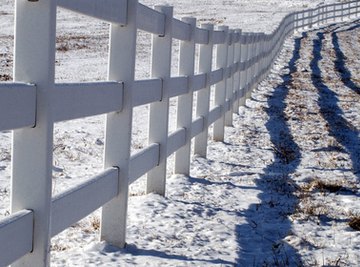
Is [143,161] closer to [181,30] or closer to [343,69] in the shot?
[181,30]

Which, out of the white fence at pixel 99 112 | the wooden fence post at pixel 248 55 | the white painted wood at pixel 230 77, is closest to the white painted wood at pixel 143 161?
the white fence at pixel 99 112

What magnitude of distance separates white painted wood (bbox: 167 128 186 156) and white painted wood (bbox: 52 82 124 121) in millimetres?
2195

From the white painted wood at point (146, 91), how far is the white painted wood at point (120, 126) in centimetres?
45

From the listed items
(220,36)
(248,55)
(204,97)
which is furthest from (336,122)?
(204,97)

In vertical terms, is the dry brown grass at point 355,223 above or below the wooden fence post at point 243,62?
below

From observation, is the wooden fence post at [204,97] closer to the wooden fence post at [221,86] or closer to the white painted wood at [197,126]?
the white painted wood at [197,126]

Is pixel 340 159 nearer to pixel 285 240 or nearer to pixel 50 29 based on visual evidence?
pixel 285 240

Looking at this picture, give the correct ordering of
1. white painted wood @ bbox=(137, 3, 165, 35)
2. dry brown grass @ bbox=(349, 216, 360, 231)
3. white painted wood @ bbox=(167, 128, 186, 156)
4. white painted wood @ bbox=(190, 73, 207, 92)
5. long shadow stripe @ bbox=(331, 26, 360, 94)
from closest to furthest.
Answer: white painted wood @ bbox=(137, 3, 165, 35) < dry brown grass @ bbox=(349, 216, 360, 231) < white painted wood @ bbox=(167, 128, 186, 156) < white painted wood @ bbox=(190, 73, 207, 92) < long shadow stripe @ bbox=(331, 26, 360, 94)

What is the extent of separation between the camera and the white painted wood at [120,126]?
504 centimetres

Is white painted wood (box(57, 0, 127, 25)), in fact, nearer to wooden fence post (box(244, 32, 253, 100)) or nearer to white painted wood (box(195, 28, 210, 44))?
white painted wood (box(195, 28, 210, 44))

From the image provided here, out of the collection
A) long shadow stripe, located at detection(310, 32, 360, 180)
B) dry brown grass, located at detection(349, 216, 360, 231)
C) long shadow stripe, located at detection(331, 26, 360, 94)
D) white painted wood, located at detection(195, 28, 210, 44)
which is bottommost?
dry brown grass, located at detection(349, 216, 360, 231)

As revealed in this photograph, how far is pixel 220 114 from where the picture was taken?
1073 centimetres

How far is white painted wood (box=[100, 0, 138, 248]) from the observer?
5.04 metres

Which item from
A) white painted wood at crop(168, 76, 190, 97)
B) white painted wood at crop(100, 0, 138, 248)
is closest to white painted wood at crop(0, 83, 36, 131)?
white painted wood at crop(100, 0, 138, 248)
